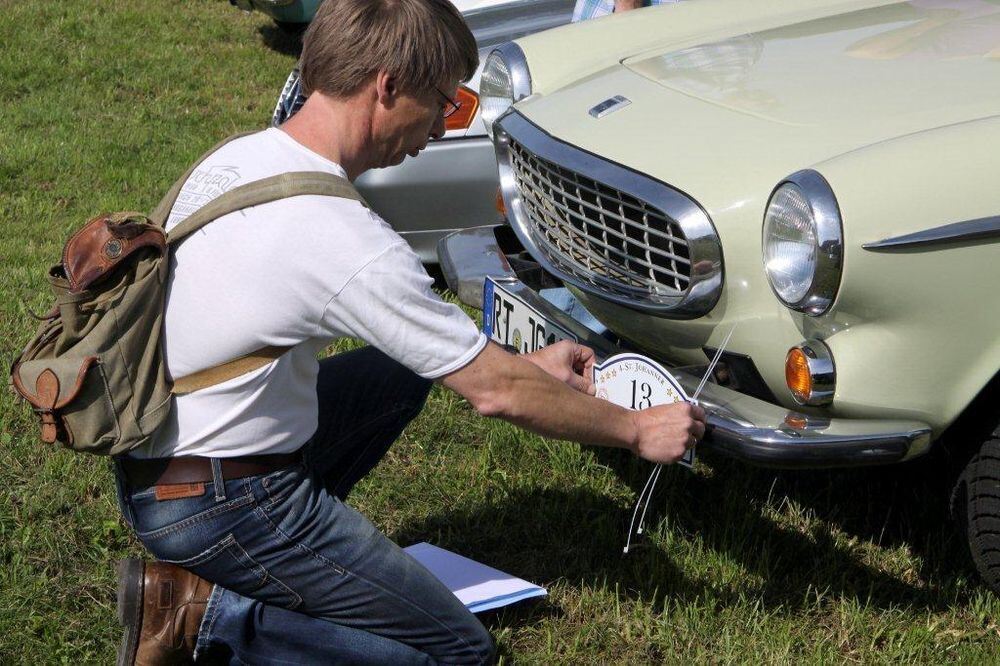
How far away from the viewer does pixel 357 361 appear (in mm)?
2672

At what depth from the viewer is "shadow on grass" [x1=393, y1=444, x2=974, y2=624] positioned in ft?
9.28

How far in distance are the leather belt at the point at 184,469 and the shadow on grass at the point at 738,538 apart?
0.85m

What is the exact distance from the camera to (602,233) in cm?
276

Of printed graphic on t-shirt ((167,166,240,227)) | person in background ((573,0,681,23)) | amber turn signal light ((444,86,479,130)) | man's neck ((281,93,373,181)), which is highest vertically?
man's neck ((281,93,373,181))

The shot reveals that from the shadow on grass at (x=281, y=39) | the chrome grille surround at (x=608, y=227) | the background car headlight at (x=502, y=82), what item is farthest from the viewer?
the shadow on grass at (x=281, y=39)

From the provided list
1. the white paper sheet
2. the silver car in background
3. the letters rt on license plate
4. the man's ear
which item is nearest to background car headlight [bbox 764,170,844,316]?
the letters rt on license plate

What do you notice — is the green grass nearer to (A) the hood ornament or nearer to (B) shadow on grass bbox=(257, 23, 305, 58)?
(A) the hood ornament

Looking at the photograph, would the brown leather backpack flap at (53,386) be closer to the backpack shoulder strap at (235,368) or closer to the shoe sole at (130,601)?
the backpack shoulder strap at (235,368)

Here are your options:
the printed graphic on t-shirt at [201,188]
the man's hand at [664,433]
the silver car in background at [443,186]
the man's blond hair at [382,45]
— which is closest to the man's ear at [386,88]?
the man's blond hair at [382,45]

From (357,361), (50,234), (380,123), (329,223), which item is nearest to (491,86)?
(357,361)

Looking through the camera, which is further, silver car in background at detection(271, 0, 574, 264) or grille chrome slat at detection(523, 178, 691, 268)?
silver car in background at detection(271, 0, 574, 264)

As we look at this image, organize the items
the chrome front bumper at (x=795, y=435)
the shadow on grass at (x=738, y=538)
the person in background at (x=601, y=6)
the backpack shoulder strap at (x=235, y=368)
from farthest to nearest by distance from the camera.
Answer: the person in background at (x=601, y=6)
the shadow on grass at (x=738, y=538)
the chrome front bumper at (x=795, y=435)
the backpack shoulder strap at (x=235, y=368)

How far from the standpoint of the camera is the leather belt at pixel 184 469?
212 centimetres

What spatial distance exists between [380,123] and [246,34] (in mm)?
6466
